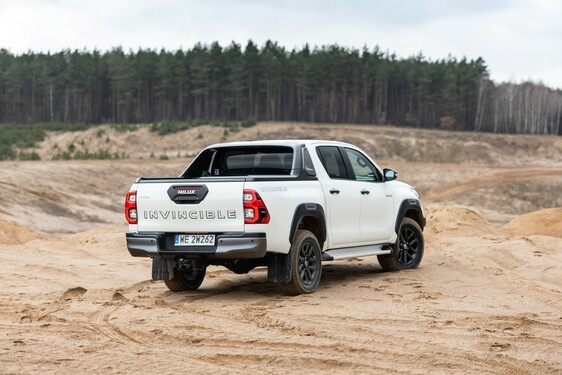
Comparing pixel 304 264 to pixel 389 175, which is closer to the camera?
pixel 304 264

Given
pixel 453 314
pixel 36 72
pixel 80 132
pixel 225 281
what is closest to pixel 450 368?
pixel 453 314

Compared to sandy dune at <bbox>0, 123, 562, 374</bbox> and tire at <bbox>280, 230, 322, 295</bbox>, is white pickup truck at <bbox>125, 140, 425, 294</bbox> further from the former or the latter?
sandy dune at <bbox>0, 123, 562, 374</bbox>

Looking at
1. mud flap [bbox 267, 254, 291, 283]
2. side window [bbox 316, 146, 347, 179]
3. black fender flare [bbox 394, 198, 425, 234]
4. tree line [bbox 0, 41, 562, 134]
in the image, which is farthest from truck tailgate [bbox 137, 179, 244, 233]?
tree line [bbox 0, 41, 562, 134]

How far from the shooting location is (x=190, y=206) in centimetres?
1066

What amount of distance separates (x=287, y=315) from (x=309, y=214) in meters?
1.88

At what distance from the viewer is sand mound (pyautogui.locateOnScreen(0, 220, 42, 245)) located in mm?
19578

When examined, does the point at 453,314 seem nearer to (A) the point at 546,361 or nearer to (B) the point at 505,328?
(B) the point at 505,328

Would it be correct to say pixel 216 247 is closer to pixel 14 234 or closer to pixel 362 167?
pixel 362 167

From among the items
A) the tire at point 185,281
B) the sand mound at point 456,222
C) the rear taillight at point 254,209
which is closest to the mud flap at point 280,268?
the rear taillight at point 254,209

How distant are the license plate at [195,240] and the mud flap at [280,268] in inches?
32.6

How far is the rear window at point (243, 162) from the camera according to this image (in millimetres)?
11656

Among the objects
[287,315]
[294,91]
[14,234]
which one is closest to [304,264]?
[287,315]

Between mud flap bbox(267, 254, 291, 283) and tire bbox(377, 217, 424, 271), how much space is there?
10.4 feet

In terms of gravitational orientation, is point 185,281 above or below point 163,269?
below
